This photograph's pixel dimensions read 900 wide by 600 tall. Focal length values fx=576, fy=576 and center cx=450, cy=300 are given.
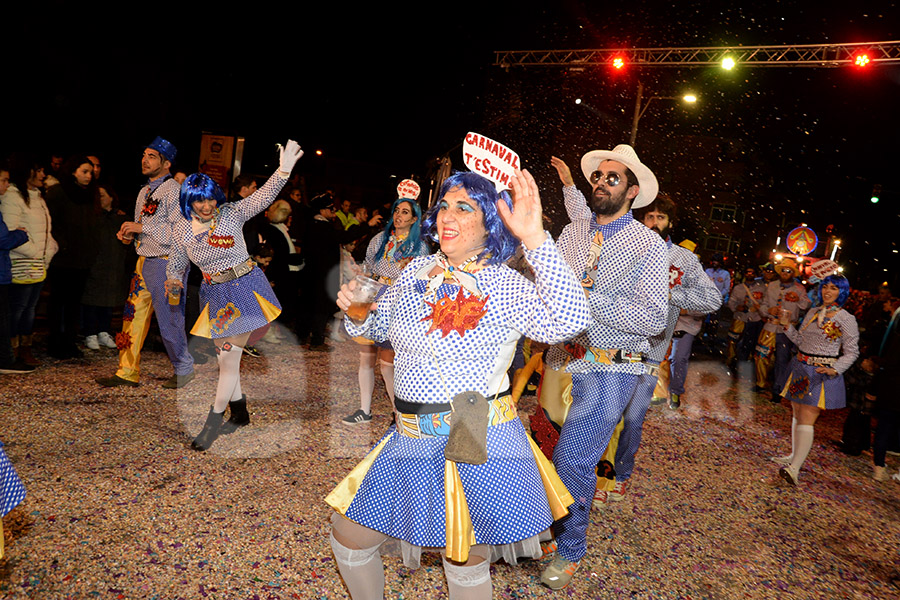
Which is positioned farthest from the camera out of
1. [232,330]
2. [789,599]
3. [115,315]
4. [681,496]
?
[115,315]

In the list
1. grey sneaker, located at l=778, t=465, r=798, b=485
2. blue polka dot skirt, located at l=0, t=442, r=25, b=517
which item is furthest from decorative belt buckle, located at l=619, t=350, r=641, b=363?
grey sneaker, located at l=778, t=465, r=798, b=485

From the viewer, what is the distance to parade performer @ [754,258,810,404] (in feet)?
28.2

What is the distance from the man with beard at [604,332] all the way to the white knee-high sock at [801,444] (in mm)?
3024

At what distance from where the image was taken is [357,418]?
5.33 meters

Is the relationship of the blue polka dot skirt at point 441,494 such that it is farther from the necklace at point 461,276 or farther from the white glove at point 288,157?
the white glove at point 288,157

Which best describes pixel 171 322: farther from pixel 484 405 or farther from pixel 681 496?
pixel 681 496

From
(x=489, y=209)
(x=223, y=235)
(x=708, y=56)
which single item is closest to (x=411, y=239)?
(x=223, y=235)

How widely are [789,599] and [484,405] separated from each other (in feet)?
8.83

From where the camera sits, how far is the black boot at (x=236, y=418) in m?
4.67

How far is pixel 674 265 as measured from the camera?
176 inches

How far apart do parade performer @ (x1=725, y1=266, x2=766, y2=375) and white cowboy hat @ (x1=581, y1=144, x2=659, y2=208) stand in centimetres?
752

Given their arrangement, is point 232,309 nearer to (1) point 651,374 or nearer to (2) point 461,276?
(2) point 461,276

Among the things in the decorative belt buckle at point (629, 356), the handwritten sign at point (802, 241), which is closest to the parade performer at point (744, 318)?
the handwritten sign at point (802, 241)

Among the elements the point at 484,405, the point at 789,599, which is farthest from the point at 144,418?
the point at 789,599
